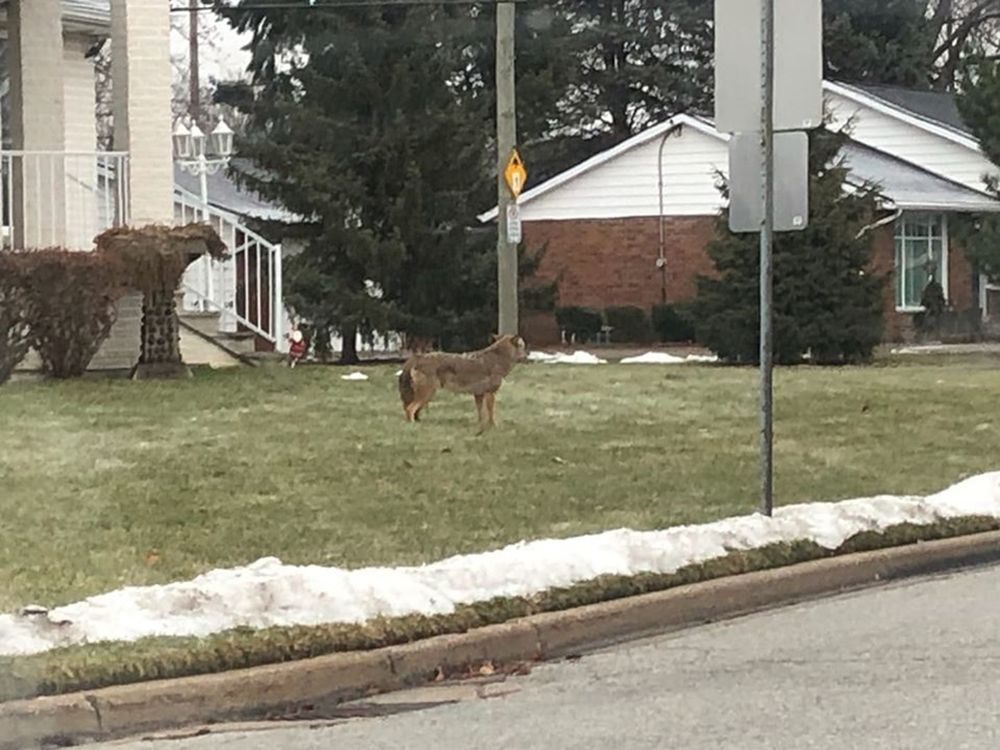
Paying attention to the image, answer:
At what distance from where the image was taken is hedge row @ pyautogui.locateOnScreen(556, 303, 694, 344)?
32.7 m

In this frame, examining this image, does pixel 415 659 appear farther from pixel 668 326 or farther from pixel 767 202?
pixel 668 326

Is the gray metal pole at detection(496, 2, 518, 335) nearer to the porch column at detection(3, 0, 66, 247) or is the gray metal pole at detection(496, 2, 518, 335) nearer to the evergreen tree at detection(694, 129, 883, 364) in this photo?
the evergreen tree at detection(694, 129, 883, 364)

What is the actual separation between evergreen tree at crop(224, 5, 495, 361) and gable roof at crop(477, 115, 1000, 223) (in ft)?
29.0

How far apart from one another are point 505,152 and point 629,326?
11508mm

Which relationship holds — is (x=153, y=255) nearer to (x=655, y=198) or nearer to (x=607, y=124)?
(x=655, y=198)

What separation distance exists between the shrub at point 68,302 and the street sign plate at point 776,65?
7603 millimetres

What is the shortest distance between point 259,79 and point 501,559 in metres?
22.3

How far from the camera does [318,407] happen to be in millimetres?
14461

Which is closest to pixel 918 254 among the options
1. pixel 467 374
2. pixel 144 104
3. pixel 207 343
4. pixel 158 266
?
pixel 207 343

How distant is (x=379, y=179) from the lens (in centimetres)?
2428

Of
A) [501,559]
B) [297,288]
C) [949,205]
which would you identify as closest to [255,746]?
[501,559]

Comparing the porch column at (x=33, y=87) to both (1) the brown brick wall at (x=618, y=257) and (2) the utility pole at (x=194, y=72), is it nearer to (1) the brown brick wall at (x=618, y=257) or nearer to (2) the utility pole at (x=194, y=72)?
(1) the brown brick wall at (x=618, y=257)

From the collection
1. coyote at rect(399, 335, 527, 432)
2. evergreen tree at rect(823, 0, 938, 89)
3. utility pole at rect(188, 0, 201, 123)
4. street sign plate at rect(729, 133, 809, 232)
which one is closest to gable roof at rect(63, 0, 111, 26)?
coyote at rect(399, 335, 527, 432)

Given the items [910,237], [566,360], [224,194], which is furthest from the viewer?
[224,194]
